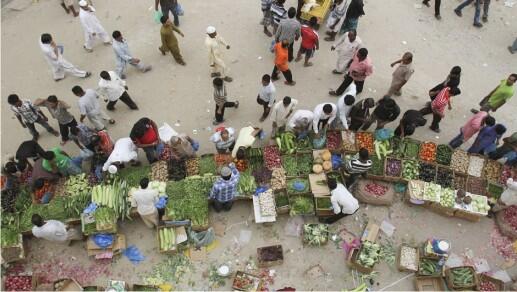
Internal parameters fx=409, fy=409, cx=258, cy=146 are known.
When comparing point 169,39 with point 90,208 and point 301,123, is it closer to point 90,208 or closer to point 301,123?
point 301,123

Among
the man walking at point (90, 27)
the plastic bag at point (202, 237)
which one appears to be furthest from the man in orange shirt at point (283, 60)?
the man walking at point (90, 27)

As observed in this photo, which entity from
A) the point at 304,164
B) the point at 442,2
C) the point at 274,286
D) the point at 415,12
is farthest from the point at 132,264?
the point at 442,2

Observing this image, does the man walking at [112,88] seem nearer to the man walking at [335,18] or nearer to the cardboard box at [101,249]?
the cardboard box at [101,249]

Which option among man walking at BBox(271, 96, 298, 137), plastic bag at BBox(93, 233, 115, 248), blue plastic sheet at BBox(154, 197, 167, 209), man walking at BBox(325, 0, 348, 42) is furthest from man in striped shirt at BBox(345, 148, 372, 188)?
plastic bag at BBox(93, 233, 115, 248)

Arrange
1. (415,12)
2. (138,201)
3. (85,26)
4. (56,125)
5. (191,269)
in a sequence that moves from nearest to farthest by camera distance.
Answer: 1. (138,201)
2. (191,269)
3. (56,125)
4. (85,26)
5. (415,12)

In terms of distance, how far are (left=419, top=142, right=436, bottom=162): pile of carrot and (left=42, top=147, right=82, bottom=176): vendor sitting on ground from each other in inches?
284

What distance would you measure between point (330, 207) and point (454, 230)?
8.80ft

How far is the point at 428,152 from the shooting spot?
880cm

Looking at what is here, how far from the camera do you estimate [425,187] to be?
8438 millimetres

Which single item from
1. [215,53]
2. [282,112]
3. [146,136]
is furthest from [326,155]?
[146,136]

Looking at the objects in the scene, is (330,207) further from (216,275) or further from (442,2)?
(442,2)

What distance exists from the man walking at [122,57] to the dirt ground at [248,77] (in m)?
0.28

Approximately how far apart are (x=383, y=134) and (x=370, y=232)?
2.12 m

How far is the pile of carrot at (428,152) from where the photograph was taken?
8.77 metres
